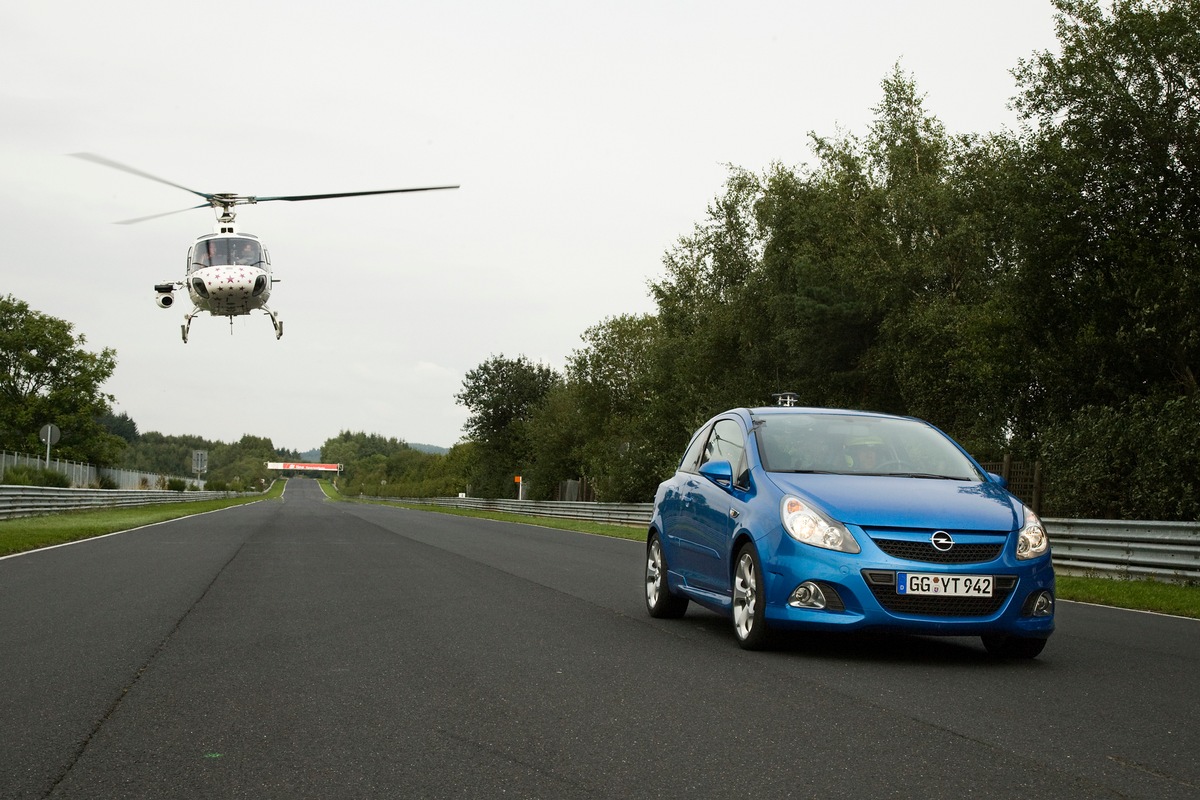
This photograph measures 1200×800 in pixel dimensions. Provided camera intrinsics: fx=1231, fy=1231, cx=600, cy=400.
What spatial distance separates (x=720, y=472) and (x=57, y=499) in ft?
112

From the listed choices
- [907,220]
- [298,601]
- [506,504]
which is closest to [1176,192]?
[907,220]

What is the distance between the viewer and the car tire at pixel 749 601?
766 cm

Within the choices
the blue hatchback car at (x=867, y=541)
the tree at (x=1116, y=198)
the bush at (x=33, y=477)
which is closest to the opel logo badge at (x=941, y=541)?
the blue hatchback car at (x=867, y=541)

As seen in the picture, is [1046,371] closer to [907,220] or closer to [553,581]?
[907,220]

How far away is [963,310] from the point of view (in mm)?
36281

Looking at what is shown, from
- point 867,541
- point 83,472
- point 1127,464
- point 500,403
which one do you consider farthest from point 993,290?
point 500,403

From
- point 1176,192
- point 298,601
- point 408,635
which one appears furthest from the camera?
point 1176,192

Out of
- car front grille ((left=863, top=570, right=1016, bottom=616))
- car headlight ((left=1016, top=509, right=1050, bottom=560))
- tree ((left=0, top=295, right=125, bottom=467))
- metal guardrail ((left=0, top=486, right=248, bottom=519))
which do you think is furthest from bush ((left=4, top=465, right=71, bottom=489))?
tree ((left=0, top=295, right=125, bottom=467))

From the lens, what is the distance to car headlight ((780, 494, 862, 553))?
290 inches

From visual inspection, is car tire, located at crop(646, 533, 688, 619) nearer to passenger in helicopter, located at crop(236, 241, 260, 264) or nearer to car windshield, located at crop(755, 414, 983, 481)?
car windshield, located at crop(755, 414, 983, 481)

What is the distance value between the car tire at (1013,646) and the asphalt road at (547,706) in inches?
3.8

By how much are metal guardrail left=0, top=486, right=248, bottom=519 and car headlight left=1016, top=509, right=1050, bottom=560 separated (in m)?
28.5

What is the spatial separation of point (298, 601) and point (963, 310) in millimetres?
28957

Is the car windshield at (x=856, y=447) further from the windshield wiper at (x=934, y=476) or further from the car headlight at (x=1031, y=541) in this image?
the car headlight at (x=1031, y=541)
